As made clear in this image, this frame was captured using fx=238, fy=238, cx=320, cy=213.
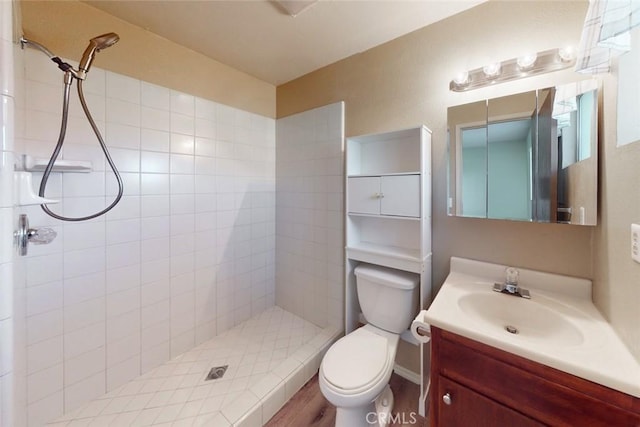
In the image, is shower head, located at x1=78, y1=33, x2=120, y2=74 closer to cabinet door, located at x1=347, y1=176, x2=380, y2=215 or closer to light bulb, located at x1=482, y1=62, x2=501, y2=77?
cabinet door, located at x1=347, y1=176, x2=380, y2=215

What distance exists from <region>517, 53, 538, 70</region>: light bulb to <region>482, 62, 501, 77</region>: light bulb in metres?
0.08

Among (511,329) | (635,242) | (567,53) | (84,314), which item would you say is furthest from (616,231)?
(84,314)

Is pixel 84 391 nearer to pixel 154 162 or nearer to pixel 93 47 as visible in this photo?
pixel 154 162

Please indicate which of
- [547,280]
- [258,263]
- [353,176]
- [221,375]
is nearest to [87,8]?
[353,176]

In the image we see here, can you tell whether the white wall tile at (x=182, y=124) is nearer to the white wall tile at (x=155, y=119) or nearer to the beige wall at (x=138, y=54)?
the white wall tile at (x=155, y=119)

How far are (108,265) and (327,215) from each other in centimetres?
149

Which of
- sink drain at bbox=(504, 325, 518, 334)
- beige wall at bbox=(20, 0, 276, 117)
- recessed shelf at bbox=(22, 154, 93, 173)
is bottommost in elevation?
sink drain at bbox=(504, 325, 518, 334)

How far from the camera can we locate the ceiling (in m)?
1.35

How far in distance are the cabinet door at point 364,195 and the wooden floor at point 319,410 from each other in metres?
1.18

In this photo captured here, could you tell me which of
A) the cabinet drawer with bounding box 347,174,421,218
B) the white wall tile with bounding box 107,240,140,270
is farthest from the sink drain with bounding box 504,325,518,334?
the white wall tile with bounding box 107,240,140,270

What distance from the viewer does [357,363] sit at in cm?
126

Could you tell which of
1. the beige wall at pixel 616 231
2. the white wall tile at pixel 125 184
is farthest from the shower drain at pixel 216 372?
the beige wall at pixel 616 231

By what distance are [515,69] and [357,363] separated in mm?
1702

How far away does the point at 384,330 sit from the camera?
1.53 metres
